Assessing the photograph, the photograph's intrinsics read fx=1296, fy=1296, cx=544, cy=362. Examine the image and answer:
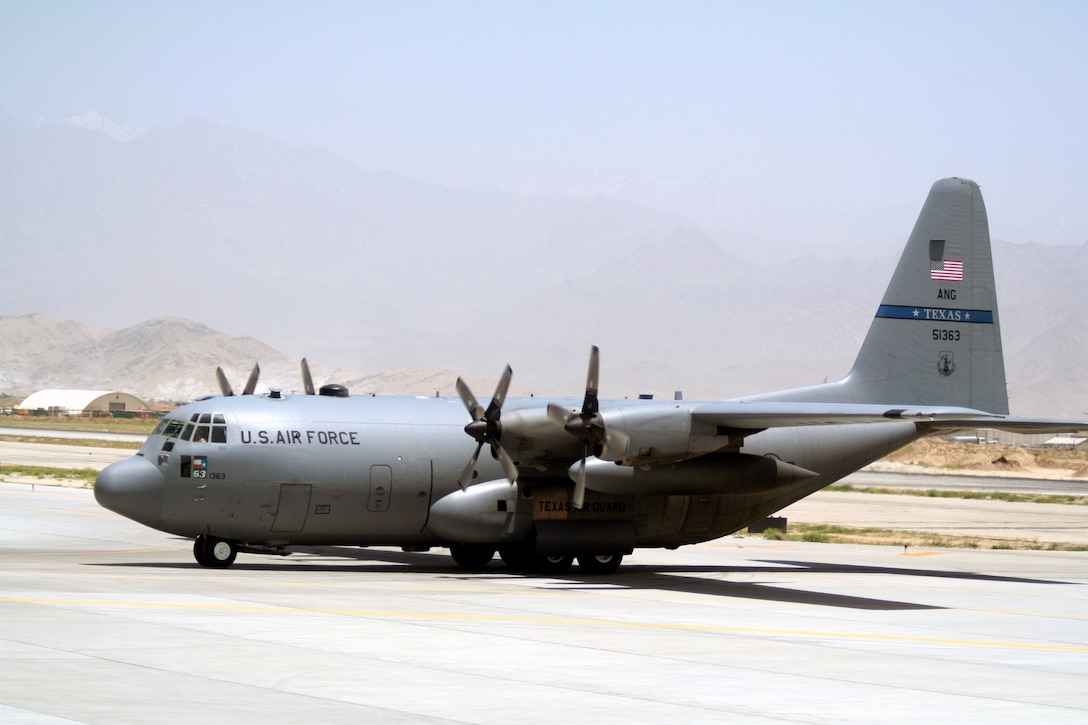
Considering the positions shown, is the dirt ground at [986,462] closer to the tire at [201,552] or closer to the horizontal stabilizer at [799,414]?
the horizontal stabilizer at [799,414]

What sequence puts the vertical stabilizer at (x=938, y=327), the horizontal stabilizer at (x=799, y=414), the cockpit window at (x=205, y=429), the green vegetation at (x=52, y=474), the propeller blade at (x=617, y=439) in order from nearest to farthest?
the horizontal stabilizer at (x=799, y=414) < the propeller blade at (x=617, y=439) < the cockpit window at (x=205, y=429) < the vertical stabilizer at (x=938, y=327) < the green vegetation at (x=52, y=474)

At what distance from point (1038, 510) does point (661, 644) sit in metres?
40.2

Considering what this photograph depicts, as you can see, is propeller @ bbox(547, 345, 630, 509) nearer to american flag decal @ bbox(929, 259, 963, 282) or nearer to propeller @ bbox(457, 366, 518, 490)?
propeller @ bbox(457, 366, 518, 490)

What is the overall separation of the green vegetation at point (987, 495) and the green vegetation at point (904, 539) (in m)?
19.2

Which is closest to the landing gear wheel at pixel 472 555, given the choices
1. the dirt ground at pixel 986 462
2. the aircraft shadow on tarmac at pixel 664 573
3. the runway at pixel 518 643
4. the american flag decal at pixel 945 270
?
the aircraft shadow on tarmac at pixel 664 573

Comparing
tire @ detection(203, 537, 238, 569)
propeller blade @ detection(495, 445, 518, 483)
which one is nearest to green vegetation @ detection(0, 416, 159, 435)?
tire @ detection(203, 537, 238, 569)

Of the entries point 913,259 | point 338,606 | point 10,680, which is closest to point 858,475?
point 913,259

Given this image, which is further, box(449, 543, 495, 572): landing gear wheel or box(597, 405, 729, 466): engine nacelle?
box(449, 543, 495, 572): landing gear wheel

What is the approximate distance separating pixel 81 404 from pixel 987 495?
396 feet

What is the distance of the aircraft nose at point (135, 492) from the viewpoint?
23.9 m

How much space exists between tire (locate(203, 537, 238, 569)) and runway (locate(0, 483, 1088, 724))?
339mm

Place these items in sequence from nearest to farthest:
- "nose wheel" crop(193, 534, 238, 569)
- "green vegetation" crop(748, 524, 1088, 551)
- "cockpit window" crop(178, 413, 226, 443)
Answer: "cockpit window" crop(178, 413, 226, 443) < "nose wheel" crop(193, 534, 238, 569) < "green vegetation" crop(748, 524, 1088, 551)

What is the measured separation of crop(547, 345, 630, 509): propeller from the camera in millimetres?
23234

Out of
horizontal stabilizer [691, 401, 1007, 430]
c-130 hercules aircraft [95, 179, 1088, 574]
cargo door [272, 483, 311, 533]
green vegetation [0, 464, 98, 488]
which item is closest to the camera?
horizontal stabilizer [691, 401, 1007, 430]
